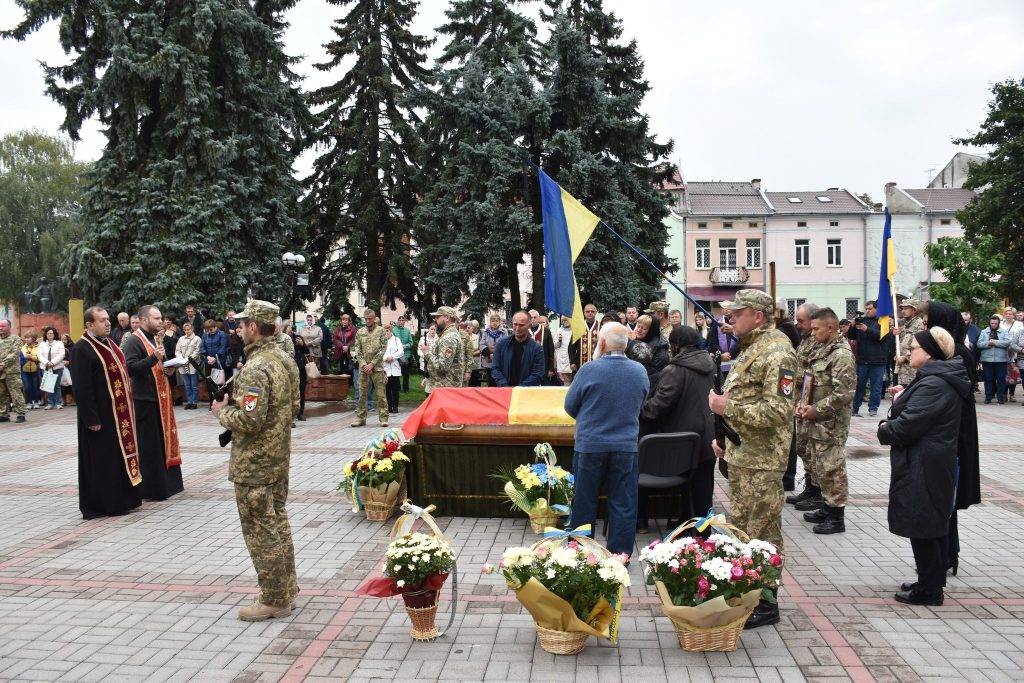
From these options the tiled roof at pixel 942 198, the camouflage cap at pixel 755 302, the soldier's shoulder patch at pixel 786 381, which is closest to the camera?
the soldier's shoulder patch at pixel 786 381

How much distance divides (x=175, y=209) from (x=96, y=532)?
17.2m

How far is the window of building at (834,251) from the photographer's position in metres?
48.6

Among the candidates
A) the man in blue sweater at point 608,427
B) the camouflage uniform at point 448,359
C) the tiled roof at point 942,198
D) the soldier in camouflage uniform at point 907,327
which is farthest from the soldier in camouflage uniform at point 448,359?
the tiled roof at point 942,198

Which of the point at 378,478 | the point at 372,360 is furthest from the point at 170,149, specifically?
the point at 378,478

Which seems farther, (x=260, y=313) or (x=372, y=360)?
(x=372, y=360)

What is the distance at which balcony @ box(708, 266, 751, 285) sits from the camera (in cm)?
4797

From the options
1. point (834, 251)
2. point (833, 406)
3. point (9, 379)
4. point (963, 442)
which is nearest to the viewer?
point (963, 442)

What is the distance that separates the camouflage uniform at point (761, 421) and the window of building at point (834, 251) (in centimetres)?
4726

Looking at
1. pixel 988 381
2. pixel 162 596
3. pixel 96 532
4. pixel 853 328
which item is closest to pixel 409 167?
pixel 853 328

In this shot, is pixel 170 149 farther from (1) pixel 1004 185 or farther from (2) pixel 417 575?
(1) pixel 1004 185

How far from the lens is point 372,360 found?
48.3ft

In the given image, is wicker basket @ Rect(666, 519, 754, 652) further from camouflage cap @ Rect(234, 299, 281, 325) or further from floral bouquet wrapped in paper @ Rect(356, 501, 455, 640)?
camouflage cap @ Rect(234, 299, 281, 325)

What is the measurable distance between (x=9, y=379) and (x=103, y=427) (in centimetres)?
1069

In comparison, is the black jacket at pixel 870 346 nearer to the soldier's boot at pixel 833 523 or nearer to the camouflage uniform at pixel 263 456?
the soldier's boot at pixel 833 523
